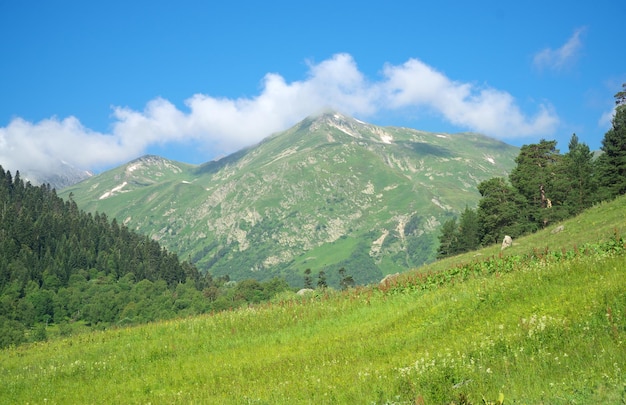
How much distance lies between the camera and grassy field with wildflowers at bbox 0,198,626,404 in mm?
11031

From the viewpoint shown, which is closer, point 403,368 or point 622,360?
point 622,360

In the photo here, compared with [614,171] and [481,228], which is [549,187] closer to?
[614,171]

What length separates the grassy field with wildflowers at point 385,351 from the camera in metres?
11.0

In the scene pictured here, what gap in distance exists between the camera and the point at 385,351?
53.4 feet

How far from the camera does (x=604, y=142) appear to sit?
101m

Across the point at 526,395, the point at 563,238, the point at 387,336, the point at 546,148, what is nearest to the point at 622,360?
the point at 526,395

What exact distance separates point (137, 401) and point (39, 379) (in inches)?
272

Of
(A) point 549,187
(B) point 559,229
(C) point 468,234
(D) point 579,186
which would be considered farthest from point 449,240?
(B) point 559,229

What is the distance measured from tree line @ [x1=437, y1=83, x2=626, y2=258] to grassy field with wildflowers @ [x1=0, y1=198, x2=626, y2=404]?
58892mm

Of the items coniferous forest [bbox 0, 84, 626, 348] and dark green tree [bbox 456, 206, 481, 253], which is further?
dark green tree [bbox 456, 206, 481, 253]

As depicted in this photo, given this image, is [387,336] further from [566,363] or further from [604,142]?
[604,142]

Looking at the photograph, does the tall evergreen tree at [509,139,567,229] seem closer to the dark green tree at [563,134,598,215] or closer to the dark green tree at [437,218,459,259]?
the dark green tree at [563,134,598,215]

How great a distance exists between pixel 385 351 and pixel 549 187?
82.0m

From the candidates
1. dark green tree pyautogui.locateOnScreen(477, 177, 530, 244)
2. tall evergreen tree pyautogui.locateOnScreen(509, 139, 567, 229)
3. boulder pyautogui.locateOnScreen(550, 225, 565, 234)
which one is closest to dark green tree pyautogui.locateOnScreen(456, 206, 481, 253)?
dark green tree pyautogui.locateOnScreen(477, 177, 530, 244)
